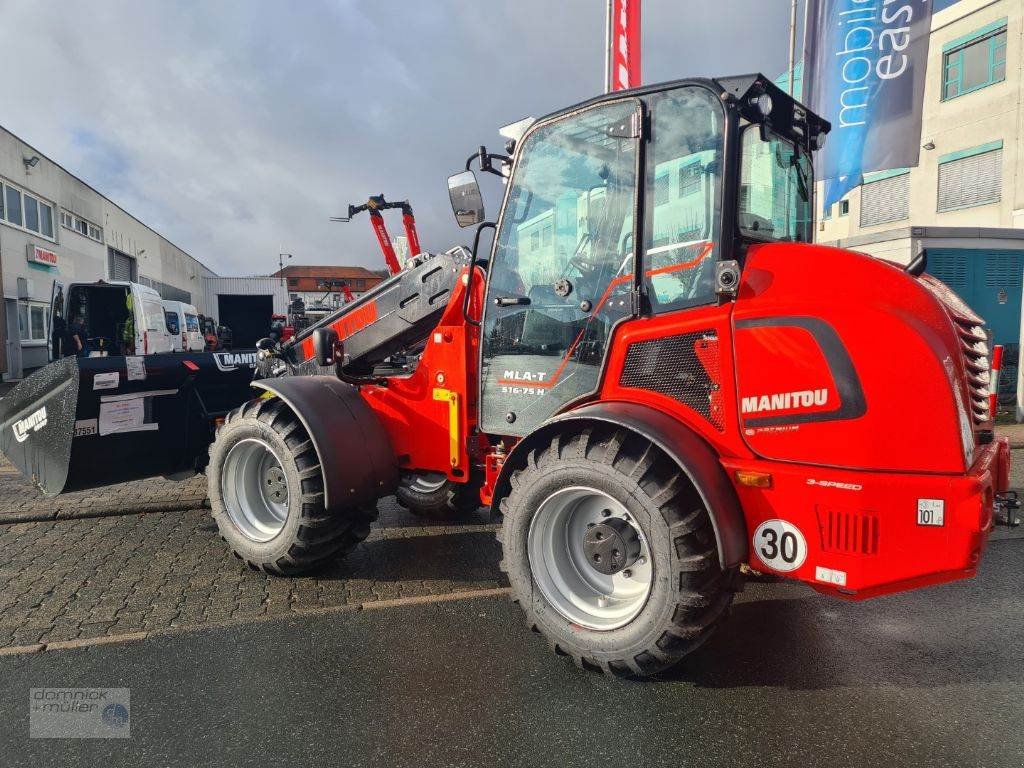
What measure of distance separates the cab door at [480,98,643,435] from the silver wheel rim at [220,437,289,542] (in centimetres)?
161

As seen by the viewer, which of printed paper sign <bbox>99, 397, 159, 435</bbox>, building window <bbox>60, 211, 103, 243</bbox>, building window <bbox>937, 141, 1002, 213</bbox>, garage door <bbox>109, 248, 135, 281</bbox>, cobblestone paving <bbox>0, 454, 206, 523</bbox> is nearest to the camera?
printed paper sign <bbox>99, 397, 159, 435</bbox>

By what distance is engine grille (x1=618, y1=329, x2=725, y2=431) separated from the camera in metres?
2.84

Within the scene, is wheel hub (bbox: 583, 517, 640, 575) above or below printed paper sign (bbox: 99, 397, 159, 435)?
below

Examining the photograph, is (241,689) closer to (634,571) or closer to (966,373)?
(634,571)

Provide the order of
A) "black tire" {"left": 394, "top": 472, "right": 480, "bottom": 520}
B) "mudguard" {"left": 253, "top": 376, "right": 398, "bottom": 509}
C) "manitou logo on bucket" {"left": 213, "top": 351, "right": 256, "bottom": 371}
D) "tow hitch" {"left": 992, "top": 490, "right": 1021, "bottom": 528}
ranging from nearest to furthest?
1. "tow hitch" {"left": 992, "top": 490, "right": 1021, "bottom": 528}
2. "mudguard" {"left": 253, "top": 376, "right": 398, "bottom": 509}
3. "black tire" {"left": 394, "top": 472, "right": 480, "bottom": 520}
4. "manitou logo on bucket" {"left": 213, "top": 351, "right": 256, "bottom": 371}

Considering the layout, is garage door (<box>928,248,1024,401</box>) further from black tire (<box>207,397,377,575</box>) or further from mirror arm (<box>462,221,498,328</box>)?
black tire (<box>207,397,377,575</box>)

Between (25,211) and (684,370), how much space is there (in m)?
24.9

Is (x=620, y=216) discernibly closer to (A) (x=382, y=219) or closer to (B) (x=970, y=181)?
(A) (x=382, y=219)

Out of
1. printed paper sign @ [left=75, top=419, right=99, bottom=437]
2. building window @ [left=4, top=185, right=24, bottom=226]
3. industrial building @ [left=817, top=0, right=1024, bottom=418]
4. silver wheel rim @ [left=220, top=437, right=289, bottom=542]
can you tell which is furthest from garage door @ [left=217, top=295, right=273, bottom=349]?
silver wheel rim @ [left=220, top=437, right=289, bottom=542]

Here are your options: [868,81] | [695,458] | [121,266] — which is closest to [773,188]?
[695,458]

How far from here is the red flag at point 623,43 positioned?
7844mm

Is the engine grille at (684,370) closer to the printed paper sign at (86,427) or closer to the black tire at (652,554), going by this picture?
the black tire at (652,554)

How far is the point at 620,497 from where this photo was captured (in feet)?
9.34

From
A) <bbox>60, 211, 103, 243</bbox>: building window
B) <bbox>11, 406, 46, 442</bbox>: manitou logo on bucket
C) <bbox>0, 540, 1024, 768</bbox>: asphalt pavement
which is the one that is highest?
<bbox>60, 211, 103, 243</bbox>: building window
